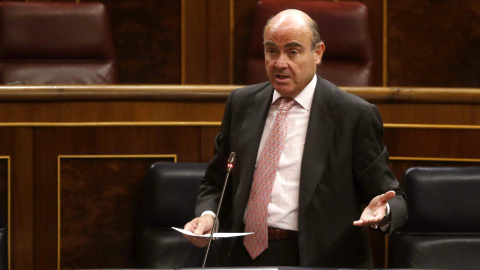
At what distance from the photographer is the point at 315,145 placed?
41.1 inches

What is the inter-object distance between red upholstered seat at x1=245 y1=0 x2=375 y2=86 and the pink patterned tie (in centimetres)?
87

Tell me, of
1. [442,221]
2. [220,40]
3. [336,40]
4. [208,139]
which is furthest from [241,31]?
[442,221]

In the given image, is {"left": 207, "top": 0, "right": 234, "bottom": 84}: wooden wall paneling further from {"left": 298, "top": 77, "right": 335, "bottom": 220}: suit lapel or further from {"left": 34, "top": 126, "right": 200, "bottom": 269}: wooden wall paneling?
{"left": 298, "top": 77, "right": 335, "bottom": 220}: suit lapel

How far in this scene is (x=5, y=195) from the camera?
1.43 metres

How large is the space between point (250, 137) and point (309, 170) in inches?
4.5

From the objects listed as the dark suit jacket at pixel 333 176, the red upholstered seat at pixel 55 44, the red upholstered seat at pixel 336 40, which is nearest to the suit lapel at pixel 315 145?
the dark suit jacket at pixel 333 176

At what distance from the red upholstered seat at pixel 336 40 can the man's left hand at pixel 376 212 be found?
1017 millimetres

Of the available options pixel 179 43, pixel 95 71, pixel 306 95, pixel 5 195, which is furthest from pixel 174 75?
pixel 306 95

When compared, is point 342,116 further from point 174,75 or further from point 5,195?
point 174,75

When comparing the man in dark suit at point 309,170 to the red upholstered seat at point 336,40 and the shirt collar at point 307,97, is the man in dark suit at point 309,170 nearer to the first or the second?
the shirt collar at point 307,97

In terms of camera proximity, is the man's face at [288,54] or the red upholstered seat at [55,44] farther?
the red upholstered seat at [55,44]

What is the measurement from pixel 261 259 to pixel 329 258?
0.11m

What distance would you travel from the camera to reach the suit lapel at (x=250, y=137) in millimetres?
1060

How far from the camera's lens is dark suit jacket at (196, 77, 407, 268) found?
103cm
